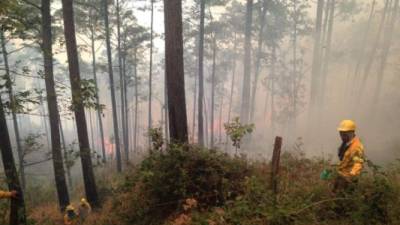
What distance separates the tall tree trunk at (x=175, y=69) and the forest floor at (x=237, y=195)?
961mm

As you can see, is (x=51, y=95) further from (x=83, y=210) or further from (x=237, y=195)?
(x=237, y=195)

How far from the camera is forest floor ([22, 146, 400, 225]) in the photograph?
4.61m

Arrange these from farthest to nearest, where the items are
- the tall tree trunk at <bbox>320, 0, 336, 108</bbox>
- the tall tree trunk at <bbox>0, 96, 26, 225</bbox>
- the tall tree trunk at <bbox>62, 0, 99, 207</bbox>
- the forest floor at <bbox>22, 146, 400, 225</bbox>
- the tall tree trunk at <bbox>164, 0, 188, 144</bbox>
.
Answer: the tall tree trunk at <bbox>320, 0, 336, 108</bbox> → the tall tree trunk at <bbox>62, 0, 99, 207</bbox> → the tall tree trunk at <bbox>164, 0, 188, 144</bbox> → the tall tree trunk at <bbox>0, 96, 26, 225</bbox> → the forest floor at <bbox>22, 146, 400, 225</bbox>

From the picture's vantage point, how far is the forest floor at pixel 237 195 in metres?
4.61

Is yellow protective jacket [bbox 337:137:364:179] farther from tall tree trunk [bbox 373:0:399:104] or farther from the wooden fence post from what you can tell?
tall tree trunk [bbox 373:0:399:104]

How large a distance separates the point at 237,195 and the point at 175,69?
11.3ft

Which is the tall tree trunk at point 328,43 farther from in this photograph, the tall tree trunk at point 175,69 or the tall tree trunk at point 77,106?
the tall tree trunk at point 175,69

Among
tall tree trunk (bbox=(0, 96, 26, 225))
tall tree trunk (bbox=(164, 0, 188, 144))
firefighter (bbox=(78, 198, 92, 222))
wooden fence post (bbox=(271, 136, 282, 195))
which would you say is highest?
tall tree trunk (bbox=(164, 0, 188, 144))

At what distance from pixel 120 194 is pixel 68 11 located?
670 centimetres

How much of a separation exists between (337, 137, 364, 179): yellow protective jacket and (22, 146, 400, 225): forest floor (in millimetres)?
188

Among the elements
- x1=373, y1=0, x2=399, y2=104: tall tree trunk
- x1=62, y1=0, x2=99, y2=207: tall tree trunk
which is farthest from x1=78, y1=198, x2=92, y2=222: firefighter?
x1=373, y1=0, x2=399, y2=104: tall tree trunk

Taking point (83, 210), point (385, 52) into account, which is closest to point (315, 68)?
point (385, 52)

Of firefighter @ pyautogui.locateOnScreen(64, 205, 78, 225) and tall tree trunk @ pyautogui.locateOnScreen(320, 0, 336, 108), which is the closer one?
firefighter @ pyautogui.locateOnScreen(64, 205, 78, 225)

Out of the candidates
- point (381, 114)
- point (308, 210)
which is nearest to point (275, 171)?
point (308, 210)
